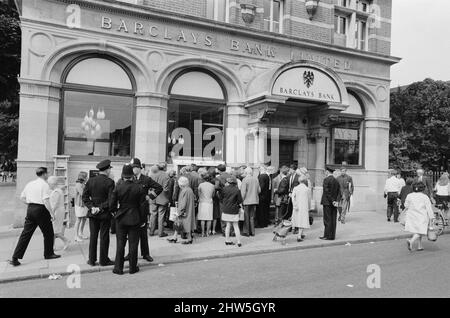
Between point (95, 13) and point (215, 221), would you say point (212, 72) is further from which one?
point (215, 221)

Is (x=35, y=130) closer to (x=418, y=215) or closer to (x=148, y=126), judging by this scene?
(x=148, y=126)

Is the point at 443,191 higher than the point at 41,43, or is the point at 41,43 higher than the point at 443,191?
the point at 41,43

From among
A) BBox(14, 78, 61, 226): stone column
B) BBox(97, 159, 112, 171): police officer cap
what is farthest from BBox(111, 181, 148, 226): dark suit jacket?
BBox(14, 78, 61, 226): stone column

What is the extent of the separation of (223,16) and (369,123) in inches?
296

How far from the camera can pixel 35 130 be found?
1023cm

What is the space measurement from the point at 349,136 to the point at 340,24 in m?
4.65

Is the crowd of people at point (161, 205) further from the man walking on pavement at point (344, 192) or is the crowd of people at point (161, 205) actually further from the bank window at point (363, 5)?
the bank window at point (363, 5)

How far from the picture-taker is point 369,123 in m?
15.6

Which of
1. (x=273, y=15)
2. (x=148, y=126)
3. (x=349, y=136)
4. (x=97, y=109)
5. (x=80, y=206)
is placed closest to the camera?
(x=80, y=206)

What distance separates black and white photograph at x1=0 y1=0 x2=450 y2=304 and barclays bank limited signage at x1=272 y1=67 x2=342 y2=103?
49 mm

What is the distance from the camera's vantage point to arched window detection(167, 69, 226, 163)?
40.2 ft

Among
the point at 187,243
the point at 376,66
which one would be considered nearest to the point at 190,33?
the point at 187,243

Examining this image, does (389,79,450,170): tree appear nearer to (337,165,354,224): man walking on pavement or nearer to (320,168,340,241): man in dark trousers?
(337,165,354,224): man walking on pavement

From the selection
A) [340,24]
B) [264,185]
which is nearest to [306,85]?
→ [264,185]
